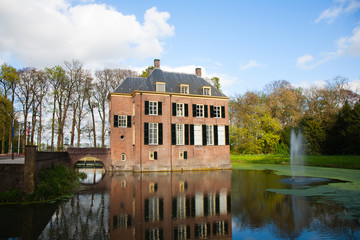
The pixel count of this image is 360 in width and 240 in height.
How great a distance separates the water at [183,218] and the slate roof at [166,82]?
15942 mm

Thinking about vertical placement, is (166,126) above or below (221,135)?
above

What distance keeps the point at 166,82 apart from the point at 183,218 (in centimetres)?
2029

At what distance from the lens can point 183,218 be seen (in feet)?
26.8

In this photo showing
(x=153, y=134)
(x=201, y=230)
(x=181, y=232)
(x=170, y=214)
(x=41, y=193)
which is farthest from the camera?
(x=153, y=134)

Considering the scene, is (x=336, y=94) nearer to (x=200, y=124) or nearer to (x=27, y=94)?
(x=200, y=124)

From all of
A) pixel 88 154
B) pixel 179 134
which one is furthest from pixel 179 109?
pixel 88 154

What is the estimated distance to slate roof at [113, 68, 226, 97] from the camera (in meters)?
26.2

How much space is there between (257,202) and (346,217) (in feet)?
10.2

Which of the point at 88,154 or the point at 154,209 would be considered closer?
the point at 154,209

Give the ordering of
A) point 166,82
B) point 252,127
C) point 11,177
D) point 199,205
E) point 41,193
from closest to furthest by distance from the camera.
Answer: point 199,205 < point 11,177 < point 41,193 < point 166,82 < point 252,127

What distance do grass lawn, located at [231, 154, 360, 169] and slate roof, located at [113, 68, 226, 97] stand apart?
37.7 feet

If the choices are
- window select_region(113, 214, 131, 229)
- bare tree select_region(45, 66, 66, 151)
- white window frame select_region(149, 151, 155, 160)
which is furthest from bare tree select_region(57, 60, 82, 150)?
window select_region(113, 214, 131, 229)

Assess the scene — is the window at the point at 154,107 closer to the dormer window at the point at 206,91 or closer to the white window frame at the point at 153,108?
the white window frame at the point at 153,108

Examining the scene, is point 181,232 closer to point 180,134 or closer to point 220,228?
point 220,228
